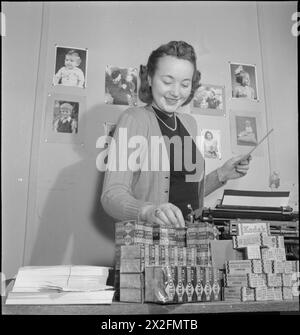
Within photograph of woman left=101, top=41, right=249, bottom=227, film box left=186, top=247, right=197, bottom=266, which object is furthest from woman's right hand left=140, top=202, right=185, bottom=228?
film box left=186, top=247, right=197, bottom=266

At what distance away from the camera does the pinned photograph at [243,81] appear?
1734mm

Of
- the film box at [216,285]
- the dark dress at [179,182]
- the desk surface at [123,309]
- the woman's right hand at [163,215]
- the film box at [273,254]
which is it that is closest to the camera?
the desk surface at [123,309]

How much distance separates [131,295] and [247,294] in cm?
35

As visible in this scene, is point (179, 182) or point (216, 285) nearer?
point (216, 285)

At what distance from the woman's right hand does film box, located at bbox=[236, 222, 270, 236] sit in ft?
0.61

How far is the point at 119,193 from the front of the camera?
59.4 inches

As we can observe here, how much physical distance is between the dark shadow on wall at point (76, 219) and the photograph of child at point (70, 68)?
0.76 ft

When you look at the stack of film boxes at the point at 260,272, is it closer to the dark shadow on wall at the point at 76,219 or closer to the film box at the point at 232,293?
the film box at the point at 232,293

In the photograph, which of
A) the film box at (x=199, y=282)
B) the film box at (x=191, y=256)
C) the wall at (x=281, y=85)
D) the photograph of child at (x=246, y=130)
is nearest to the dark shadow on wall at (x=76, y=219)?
the film box at (x=191, y=256)

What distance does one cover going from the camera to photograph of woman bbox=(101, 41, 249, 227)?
4.97ft

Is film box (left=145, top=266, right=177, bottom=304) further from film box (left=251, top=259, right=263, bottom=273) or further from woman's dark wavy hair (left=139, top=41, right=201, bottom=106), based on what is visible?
woman's dark wavy hair (left=139, top=41, right=201, bottom=106)

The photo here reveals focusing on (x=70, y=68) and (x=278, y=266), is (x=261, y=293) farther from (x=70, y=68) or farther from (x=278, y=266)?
(x=70, y=68)

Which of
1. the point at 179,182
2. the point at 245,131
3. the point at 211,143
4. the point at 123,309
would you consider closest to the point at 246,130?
the point at 245,131
